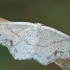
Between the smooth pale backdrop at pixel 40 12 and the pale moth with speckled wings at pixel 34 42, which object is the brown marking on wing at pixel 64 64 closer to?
A: the pale moth with speckled wings at pixel 34 42

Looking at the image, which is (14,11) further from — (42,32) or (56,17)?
(42,32)

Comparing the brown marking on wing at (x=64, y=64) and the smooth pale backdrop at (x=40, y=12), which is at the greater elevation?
the smooth pale backdrop at (x=40, y=12)

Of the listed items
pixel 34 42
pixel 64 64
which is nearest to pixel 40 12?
pixel 34 42

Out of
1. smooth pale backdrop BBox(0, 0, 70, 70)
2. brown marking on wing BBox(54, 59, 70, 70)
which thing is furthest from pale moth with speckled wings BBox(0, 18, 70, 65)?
smooth pale backdrop BBox(0, 0, 70, 70)

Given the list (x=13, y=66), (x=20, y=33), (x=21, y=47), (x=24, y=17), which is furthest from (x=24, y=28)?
(x=24, y=17)

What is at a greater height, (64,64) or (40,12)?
(40,12)

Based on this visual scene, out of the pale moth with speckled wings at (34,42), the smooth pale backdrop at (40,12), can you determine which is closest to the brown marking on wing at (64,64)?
the pale moth with speckled wings at (34,42)

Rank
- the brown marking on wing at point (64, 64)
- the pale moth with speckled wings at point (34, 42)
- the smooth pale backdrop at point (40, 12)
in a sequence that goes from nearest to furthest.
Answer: the brown marking on wing at point (64, 64)
the pale moth with speckled wings at point (34, 42)
the smooth pale backdrop at point (40, 12)

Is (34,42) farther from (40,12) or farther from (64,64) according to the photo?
(40,12)

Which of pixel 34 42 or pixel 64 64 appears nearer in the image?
pixel 64 64
